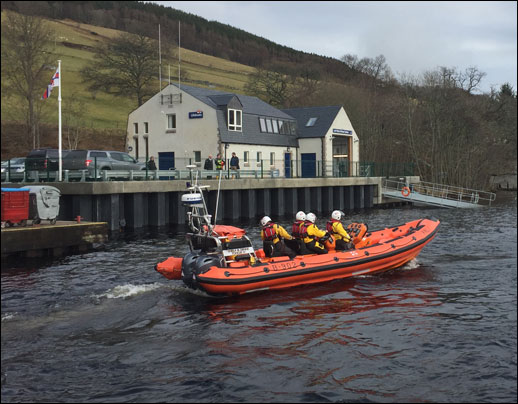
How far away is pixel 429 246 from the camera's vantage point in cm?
2116

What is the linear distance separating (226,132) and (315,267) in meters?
26.1

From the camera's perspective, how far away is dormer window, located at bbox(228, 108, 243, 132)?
39.9 metres

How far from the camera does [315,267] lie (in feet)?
46.6

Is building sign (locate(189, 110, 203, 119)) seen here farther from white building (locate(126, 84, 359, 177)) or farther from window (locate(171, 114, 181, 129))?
window (locate(171, 114, 181, 129))

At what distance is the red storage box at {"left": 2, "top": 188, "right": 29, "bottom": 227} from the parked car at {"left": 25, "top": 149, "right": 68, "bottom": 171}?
9.10 m

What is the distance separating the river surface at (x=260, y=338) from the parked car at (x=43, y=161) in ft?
38.5

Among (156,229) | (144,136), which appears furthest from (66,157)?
(144,136)

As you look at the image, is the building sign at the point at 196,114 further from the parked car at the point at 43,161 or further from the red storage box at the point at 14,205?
the red storage box at the point at 14,205

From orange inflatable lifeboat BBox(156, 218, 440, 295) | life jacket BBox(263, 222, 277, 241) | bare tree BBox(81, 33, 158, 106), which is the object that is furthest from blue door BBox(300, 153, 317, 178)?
life jacket BBox(263, 222, 277, 241)

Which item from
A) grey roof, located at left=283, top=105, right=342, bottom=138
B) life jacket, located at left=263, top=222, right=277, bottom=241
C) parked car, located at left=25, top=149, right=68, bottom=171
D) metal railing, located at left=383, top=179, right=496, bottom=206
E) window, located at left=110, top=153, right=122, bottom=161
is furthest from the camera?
grey roof, located at left=283, top=105, right=342, bottom=138

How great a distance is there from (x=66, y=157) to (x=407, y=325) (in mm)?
22805

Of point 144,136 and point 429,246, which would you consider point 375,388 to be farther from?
point 144,136

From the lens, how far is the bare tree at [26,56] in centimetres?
3212

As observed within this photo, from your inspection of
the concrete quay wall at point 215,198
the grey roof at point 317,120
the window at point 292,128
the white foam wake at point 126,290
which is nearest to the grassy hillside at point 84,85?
the grey roof at point 317,120
